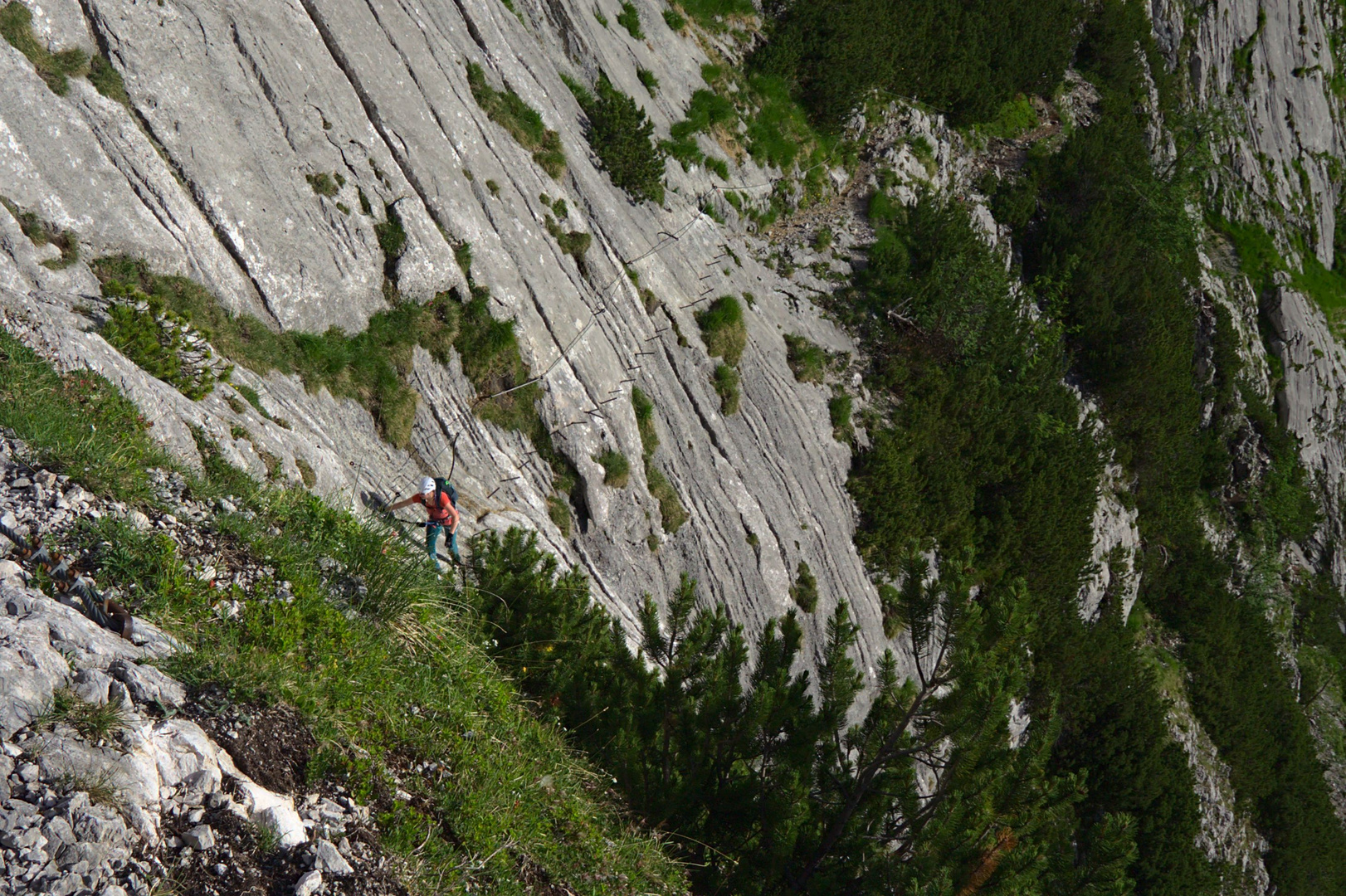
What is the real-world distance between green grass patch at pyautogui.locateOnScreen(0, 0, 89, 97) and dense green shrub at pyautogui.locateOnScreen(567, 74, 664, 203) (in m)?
9.41

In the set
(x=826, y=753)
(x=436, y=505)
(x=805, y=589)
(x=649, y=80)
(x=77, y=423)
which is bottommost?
(x=77, y=423)

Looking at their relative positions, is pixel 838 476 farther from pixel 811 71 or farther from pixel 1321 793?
pixel 1321 793

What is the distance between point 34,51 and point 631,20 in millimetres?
13259

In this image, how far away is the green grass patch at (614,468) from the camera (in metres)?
14.3

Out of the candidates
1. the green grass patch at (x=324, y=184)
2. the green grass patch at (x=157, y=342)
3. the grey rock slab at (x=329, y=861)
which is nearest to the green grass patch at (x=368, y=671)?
the grey rock slab at (x=329, y=861)

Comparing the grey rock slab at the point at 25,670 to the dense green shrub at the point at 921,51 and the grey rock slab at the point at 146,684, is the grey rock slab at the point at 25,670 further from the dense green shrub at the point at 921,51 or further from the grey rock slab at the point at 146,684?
the dense green shrub at the point at 921,51

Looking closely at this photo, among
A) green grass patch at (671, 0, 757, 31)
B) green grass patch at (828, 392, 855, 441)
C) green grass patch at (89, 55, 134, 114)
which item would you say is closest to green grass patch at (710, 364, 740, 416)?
green grass patch at (828, 392, 855, 441)

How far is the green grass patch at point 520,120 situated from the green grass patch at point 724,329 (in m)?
4.05

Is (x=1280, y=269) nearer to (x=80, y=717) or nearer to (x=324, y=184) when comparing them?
(x=324, y=184)

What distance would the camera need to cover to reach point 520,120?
16.5 meters

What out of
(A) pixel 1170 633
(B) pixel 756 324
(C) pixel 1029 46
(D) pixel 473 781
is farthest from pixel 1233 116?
(D) pixel 473 781

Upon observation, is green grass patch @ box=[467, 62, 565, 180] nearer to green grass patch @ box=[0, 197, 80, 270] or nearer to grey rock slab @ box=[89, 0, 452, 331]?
grey rock slab @ box=[89, 0, 452, 331]

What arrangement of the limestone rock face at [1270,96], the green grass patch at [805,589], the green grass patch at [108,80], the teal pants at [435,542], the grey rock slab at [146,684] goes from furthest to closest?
the limestone rock face at [1270,96] → the green grass patch at [805,589] → the green grass patch at [108,80] → the teal pants at [435,542] → the grey rock slab at [146,684]

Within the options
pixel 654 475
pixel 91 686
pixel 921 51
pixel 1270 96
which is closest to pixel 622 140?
pixel 654 475
